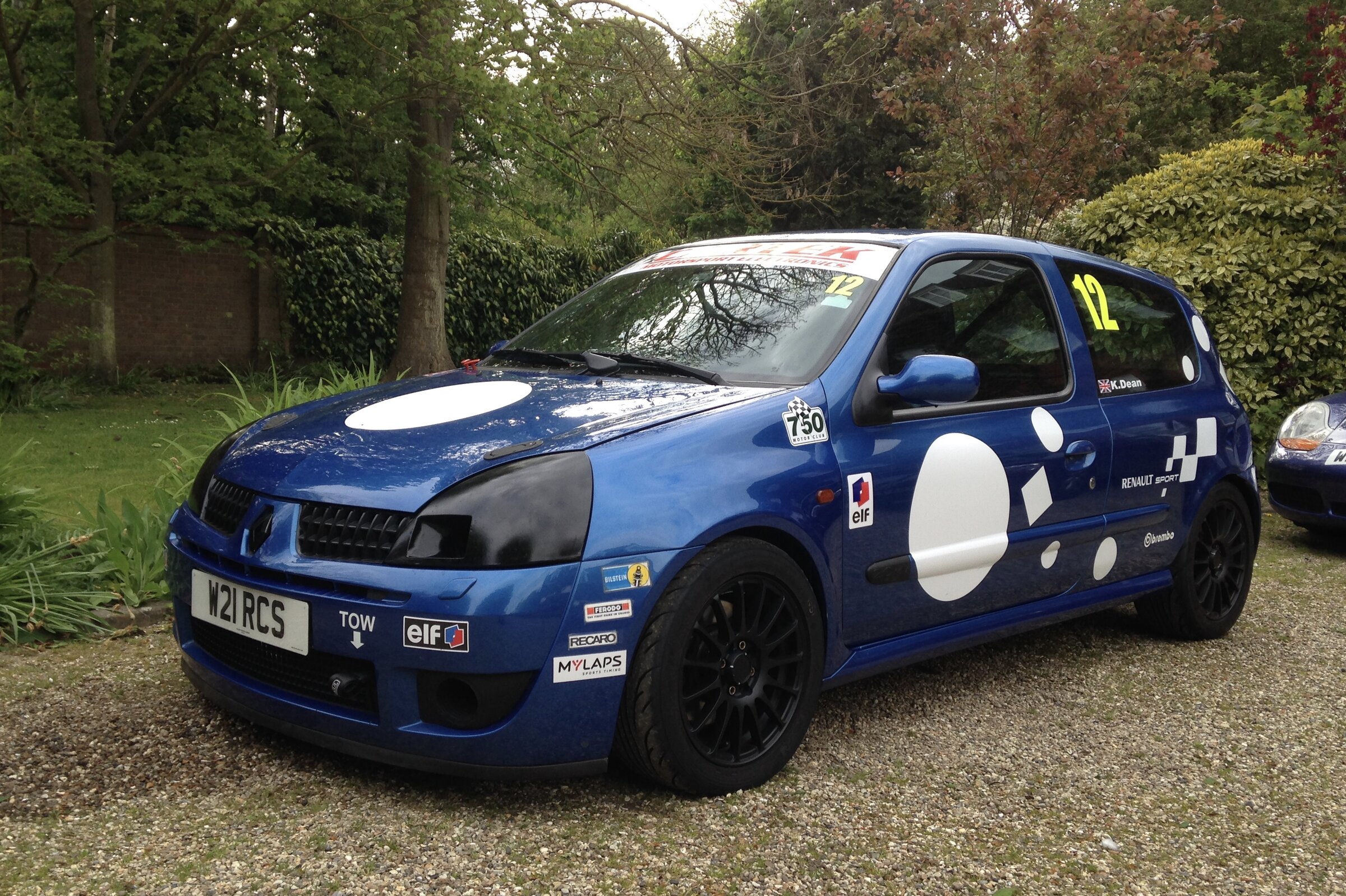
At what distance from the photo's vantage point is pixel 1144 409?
4473 millimetres

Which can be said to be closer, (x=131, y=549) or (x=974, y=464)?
(x=974, y=464)

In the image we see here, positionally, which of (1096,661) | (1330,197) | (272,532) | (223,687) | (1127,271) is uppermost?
(1330,197)

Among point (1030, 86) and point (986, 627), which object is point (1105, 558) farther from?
point (1030, 86)

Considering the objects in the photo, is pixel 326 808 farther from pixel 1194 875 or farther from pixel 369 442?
pixel 1194 875

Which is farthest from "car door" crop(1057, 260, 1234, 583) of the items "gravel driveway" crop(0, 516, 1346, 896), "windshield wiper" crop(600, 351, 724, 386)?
"windshield wiper" crop(600, 351, 724, 386)

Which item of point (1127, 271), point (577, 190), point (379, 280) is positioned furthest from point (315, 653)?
point (379, 280)

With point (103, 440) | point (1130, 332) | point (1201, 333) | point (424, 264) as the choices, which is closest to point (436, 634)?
point (1130, 332)

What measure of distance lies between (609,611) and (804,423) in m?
0.84

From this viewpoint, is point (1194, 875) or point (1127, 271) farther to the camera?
point (1127, 271)

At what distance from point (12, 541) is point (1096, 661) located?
14.4 feet

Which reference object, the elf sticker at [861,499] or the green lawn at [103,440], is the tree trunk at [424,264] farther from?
the elf sticker at [861,499]

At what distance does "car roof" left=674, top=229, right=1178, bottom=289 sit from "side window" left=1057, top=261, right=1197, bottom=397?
0.12m

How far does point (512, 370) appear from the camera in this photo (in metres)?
3.88

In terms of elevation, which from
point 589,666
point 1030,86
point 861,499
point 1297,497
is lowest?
point 1297,497
